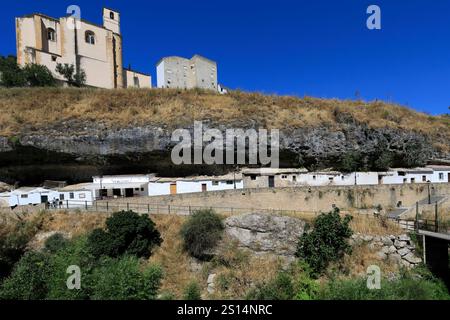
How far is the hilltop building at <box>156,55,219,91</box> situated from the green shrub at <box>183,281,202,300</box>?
2892 centimetres

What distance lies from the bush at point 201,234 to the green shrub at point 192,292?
6.57 ft

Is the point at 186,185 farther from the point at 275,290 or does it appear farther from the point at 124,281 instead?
the point at 275,290

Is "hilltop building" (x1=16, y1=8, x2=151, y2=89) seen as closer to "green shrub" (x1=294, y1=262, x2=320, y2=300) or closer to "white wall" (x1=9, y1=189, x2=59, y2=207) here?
"white wall" (x1=9, y1=189, x2=59, y2=207)

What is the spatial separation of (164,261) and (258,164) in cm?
1325

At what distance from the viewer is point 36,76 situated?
3198 centimetres

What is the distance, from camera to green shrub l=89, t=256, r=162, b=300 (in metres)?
12.9

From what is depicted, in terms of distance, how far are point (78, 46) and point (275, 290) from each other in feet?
122

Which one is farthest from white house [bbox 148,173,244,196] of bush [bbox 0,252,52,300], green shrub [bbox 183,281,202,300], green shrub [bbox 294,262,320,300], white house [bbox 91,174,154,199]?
green shrub [bbox 294,262,320,300]

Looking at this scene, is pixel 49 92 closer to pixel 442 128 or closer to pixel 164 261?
pixel 164 261

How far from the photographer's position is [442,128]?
107ft

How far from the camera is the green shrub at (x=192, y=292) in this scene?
1354 centimetres

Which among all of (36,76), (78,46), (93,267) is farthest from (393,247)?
(78,46)

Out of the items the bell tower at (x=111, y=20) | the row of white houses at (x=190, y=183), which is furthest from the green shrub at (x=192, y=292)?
the bell tower at (x=111, y=20)
